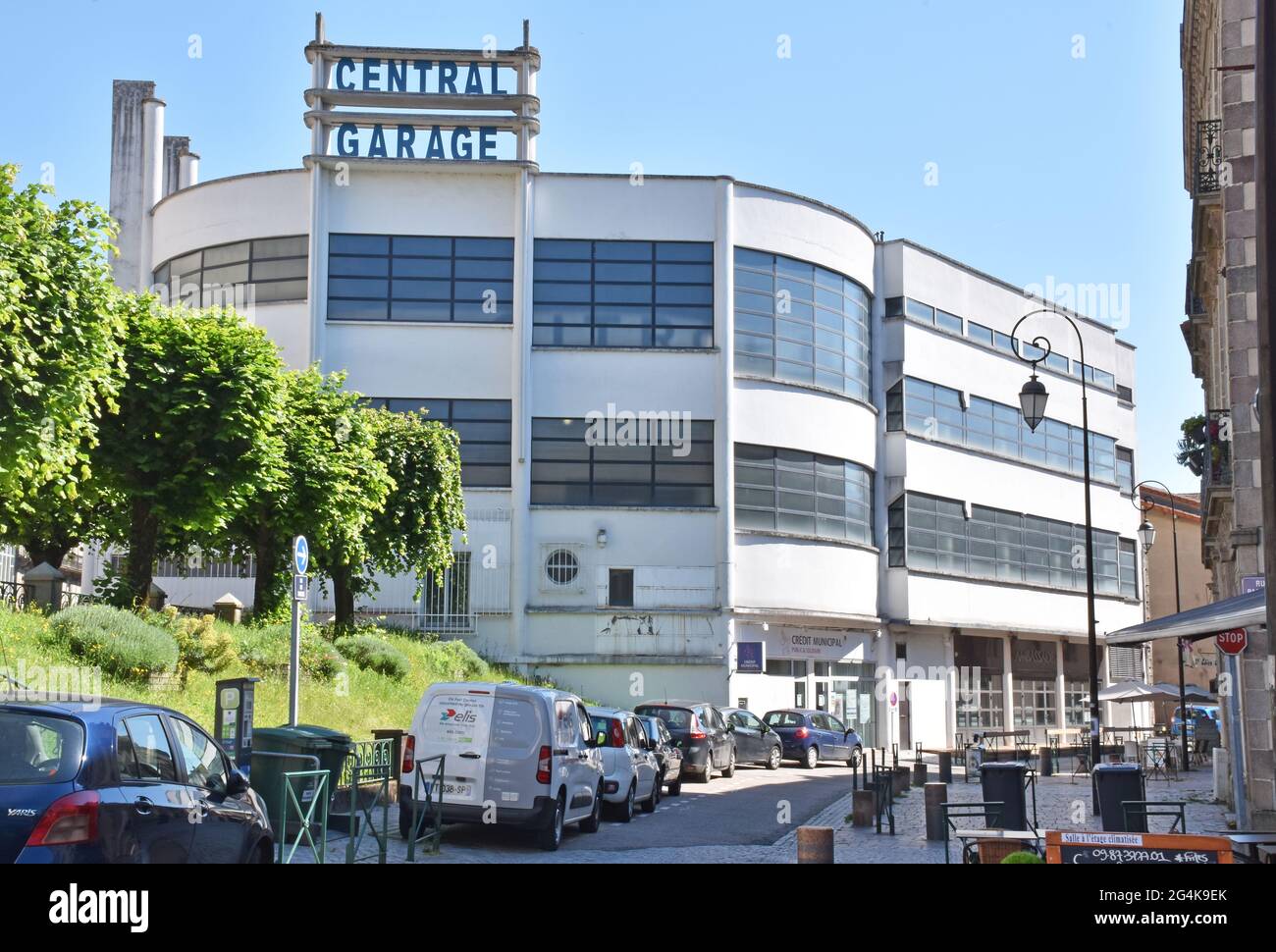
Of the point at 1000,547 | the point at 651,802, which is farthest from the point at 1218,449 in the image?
the point at 1000,547

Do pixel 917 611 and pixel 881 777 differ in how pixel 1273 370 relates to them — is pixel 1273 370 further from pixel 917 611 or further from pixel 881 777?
pixel 917 611

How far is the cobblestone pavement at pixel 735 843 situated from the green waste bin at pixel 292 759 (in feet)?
2.04

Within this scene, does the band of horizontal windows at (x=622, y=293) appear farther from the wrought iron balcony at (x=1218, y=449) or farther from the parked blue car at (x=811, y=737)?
the wrought iron balcony at (x=1218, y=449)

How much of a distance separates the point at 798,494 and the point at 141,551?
22216mm

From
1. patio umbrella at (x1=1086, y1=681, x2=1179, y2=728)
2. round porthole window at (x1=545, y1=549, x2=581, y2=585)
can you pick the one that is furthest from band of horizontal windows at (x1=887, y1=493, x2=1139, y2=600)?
round porthole window at (x1=545, y1=549, x2=581, y2=585)

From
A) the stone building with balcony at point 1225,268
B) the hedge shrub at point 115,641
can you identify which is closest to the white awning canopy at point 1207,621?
the stone building with balcony at point 1225,268

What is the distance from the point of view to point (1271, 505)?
9.08m

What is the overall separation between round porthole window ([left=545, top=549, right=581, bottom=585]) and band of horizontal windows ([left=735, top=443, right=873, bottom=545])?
4669 mm

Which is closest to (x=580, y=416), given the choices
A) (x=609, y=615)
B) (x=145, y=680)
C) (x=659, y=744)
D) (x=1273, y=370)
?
(x=609, y=615)

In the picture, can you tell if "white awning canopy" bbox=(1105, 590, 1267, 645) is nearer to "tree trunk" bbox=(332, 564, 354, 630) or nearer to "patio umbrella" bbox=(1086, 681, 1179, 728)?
"tree trunk" bbox=(332, 564, 354, 630)

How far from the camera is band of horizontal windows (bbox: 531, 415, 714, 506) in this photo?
40.8 meters

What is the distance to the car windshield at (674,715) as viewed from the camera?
2866cm

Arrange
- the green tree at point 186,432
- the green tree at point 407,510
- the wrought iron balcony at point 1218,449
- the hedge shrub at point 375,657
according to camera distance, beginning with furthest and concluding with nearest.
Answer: the green tree at point 407,510, the hedge shrub at point 375,657, the wrought iron balcony at point 1218,449, the green tree at point 186,432
